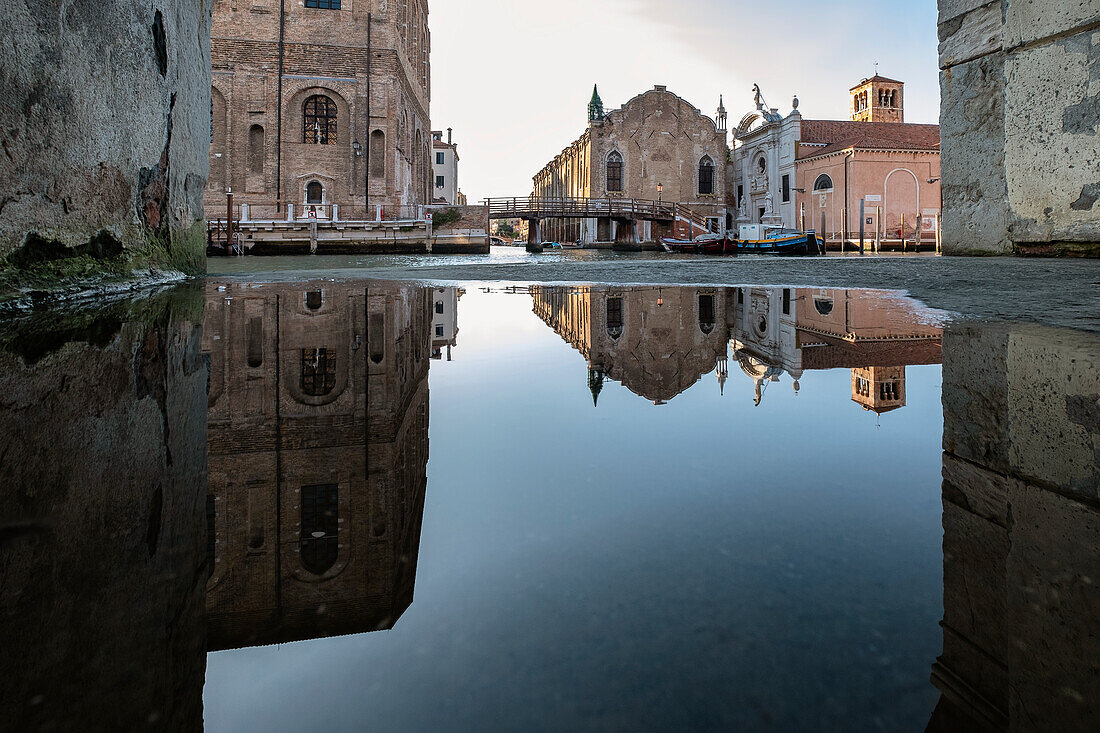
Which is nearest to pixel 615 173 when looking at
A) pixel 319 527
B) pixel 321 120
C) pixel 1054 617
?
pixel 321 120

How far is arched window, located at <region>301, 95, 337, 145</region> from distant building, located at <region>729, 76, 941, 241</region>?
883 inches

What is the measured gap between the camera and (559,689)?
0.69 meters

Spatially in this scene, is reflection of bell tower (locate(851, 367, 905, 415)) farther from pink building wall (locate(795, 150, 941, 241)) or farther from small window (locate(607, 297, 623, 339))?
pink building wall (locate(795, 150, 941, 241))

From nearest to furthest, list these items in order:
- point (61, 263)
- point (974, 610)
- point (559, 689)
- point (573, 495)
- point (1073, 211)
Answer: point (559, 689)
point (974, 610)
point (573, 495)
point (61, 263)
point (1073, 211)

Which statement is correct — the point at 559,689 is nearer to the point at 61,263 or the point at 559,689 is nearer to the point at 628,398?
the point at 628,398

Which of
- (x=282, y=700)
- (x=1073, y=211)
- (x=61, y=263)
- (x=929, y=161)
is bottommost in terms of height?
(x=282, y=700)

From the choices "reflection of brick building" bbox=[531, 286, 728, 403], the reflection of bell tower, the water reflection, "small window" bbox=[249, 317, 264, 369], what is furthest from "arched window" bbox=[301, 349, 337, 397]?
the reflection of bell tower

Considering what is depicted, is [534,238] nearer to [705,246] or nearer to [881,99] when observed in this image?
[705,246]

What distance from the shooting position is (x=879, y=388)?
6.99ft

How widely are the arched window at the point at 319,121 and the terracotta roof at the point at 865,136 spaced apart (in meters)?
24.3

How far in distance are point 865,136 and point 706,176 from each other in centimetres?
955

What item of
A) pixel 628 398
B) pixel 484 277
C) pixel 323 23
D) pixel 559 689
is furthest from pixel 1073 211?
pixel 323 23

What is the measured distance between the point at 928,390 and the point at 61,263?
4915 millimetres

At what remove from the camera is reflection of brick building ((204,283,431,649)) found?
35.9 inches
